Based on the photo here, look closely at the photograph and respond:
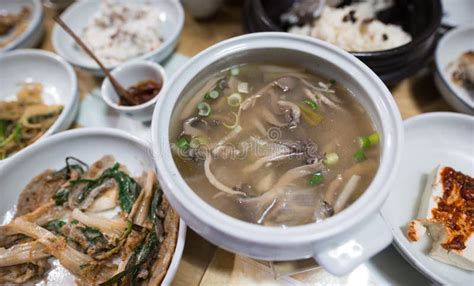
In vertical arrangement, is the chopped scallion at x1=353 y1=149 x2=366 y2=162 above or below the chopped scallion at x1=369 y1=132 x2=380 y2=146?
below

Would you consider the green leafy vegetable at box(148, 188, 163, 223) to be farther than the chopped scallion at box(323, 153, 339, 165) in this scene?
Yes

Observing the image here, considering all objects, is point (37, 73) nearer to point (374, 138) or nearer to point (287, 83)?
point (287, 83)

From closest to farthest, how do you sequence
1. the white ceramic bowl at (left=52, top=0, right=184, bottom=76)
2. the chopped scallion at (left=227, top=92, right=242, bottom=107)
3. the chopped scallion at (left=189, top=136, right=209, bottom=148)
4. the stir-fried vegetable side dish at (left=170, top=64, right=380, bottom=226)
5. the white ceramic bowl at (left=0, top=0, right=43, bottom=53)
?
1. the stir-fried vegetable side dish at (left=170, top=64, right=380, bottom=226)
2. the chopped scallion at (left=189, top=136, right=209, bottom=148)
3. the chopped scallion at (left=227, top=92, right=242, bottom=107)
4. the white ceramic bowl at (left=52, top=0, right=184, bottom=76)
5. the white ceramic bowl at (left=0, top=0, right=43, bottom=53)

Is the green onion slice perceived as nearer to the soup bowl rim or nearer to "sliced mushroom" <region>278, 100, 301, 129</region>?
the soup bowl rim

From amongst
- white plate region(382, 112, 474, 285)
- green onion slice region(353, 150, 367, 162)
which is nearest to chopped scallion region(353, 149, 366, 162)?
green onion slice region(353, 150, 367, 162)

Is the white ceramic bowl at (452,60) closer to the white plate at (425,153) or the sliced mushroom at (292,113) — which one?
the white plate at (425,153)

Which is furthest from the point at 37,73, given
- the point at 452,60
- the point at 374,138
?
the point at 452,60
